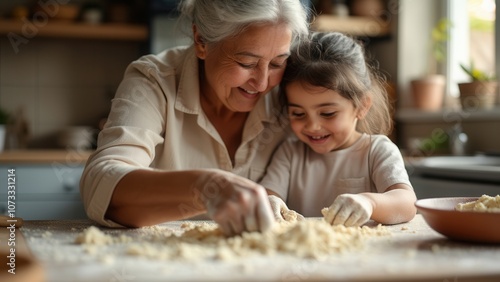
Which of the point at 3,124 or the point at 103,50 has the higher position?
the point at 103,50

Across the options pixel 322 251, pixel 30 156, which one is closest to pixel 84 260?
pixel 322 251

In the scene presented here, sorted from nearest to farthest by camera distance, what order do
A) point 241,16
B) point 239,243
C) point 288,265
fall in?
point 288,265 < point 239,243 < point 241,16

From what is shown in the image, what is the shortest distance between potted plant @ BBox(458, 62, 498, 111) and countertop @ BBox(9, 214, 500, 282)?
1996 millimetres

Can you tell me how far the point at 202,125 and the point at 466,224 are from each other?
815 millimetres

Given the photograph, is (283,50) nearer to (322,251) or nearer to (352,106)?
(352,106)

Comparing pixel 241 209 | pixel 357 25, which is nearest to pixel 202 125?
pixel 241 209

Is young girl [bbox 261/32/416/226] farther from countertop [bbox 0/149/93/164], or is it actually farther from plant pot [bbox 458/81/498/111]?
countertop [bbox 0/149/93/164]

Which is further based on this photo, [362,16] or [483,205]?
[362,16]

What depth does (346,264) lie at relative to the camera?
848 mm

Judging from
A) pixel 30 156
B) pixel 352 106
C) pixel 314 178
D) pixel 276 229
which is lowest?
pixel 30 156

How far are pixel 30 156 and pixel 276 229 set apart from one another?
207cm

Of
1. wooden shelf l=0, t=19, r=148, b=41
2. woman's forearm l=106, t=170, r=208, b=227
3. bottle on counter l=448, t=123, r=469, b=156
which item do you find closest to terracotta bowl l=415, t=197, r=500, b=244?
woman's forearm l=106, t=170, r=208, b=227

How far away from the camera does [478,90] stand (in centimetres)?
287

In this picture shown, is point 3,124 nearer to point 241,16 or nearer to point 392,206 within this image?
point 241,16
